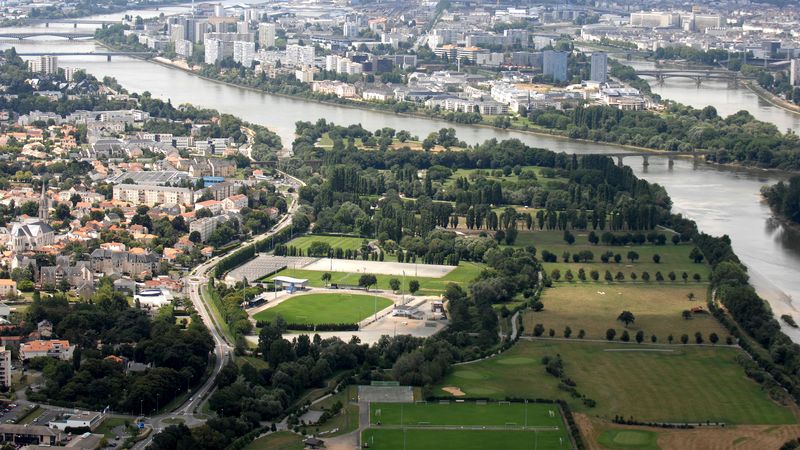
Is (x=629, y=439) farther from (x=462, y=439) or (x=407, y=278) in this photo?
(x=407, y=278)

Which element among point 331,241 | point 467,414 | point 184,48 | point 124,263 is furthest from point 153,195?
point 184,48

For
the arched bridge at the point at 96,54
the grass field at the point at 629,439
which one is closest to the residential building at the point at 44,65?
the arched bridge at the point at 96,54

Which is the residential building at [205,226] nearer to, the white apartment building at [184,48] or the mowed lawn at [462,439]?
the mowed lawn at [462,439]

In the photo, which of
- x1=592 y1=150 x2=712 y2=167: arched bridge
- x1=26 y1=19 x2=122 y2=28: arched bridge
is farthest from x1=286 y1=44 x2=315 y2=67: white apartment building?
x1=592 y1=150 x2=712 y2=167: arched bridge

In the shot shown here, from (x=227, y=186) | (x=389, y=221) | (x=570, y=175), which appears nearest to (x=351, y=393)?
(x=389, y=221)

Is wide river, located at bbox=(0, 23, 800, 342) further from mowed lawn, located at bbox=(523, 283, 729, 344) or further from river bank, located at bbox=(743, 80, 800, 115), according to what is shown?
mowed lawn, located at bbox=(523, 283, 729, 344)
